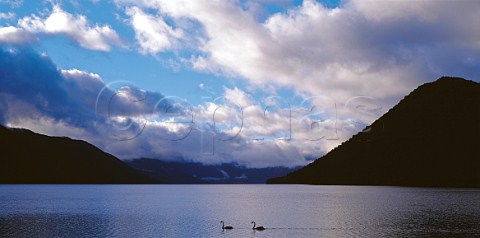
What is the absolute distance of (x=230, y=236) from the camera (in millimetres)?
93000

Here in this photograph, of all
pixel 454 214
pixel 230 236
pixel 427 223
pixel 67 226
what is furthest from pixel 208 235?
pixel 454 214

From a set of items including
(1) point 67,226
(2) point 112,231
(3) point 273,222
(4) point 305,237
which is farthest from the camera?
(3) point 273,222

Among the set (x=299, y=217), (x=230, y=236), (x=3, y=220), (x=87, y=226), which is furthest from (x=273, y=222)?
(x=3, y=220)

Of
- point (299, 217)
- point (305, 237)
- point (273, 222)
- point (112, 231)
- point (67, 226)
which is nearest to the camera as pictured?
point (305, 237)

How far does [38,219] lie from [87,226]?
24.7 metres

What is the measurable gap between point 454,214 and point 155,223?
8002 centimetres

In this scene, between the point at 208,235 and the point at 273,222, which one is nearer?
the point at 208,235

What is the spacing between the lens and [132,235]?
301 feet

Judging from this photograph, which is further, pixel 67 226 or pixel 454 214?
pixel 454 214

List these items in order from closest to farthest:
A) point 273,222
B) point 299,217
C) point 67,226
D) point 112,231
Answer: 1. point 112,231
2. point 67,226
3. point 273,222
4. point 299,217

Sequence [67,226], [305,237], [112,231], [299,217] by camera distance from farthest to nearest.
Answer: [299,217] → [67,226] → [112,231] → [305,237]

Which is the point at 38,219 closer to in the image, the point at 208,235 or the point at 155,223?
the point at 155,223

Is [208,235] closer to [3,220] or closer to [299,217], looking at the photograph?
[299,217]

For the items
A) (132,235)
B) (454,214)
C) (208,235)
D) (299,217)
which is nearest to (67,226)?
(132,235)
